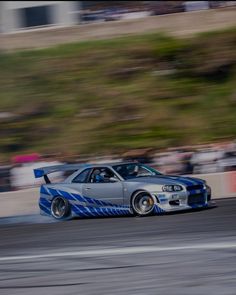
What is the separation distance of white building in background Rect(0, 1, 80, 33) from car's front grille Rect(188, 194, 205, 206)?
19.1 m

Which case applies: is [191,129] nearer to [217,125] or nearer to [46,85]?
[217,125]

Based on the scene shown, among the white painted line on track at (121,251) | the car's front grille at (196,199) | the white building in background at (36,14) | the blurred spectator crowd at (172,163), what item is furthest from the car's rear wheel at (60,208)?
the white building in background at (36,14)

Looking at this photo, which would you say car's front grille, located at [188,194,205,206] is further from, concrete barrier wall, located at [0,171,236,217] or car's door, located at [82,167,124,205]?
concrete barrier wall, located at [0,171,236,217]

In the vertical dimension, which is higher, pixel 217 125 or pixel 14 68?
pixel 14 68

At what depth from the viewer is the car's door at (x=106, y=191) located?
14508mm

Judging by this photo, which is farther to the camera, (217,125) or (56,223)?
(217,125)

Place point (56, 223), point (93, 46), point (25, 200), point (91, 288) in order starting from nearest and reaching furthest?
point (91, 288) < point (56, 223) < point (25, 200) < point (93, 46)

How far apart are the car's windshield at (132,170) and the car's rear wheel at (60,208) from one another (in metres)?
1.18

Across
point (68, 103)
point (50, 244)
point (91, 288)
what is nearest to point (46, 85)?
point (68, 103)

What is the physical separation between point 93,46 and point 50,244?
18.8m

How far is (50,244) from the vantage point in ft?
38.3

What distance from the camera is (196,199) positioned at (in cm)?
1431

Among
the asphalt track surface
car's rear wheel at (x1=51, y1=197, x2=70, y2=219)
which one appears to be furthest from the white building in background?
the asphalt track surface

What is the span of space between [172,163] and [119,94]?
364 inches
